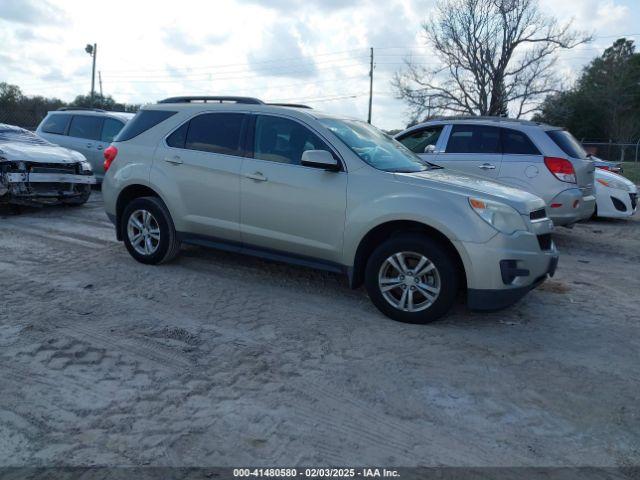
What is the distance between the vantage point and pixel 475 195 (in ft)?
15.7

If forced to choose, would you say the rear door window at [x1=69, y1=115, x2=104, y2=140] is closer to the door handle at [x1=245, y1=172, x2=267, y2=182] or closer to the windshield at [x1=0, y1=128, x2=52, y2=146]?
the windshield at [x1=0, y1=128, x2=52, y2=146]

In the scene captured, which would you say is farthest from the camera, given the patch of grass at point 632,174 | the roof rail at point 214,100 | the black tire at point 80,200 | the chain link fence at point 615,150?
the chain link fence at point 615,150

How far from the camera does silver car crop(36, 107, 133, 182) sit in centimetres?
1258

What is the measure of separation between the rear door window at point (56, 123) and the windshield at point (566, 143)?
416 inches

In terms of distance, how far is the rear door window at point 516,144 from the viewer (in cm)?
817

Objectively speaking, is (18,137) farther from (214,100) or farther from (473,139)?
(473,139)

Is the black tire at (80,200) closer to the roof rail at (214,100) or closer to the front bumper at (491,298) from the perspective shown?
the roof rail at (214,100)

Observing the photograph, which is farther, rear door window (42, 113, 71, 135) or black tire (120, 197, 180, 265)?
rear door window (42, 113, 71, 135)

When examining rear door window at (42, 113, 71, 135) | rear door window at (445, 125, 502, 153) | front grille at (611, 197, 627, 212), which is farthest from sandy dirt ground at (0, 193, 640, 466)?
rear door window at (42, 113, 71, 135)

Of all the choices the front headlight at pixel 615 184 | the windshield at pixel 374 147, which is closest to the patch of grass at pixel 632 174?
the front headlight at pixel 615 184

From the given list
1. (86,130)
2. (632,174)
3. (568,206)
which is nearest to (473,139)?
(568,206)

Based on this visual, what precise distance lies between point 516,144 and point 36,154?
25.6ft

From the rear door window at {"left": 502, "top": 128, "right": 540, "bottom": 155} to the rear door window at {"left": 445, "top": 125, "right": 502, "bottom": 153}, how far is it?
0.10 m

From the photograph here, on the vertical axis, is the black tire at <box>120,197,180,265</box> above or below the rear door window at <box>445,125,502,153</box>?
below
